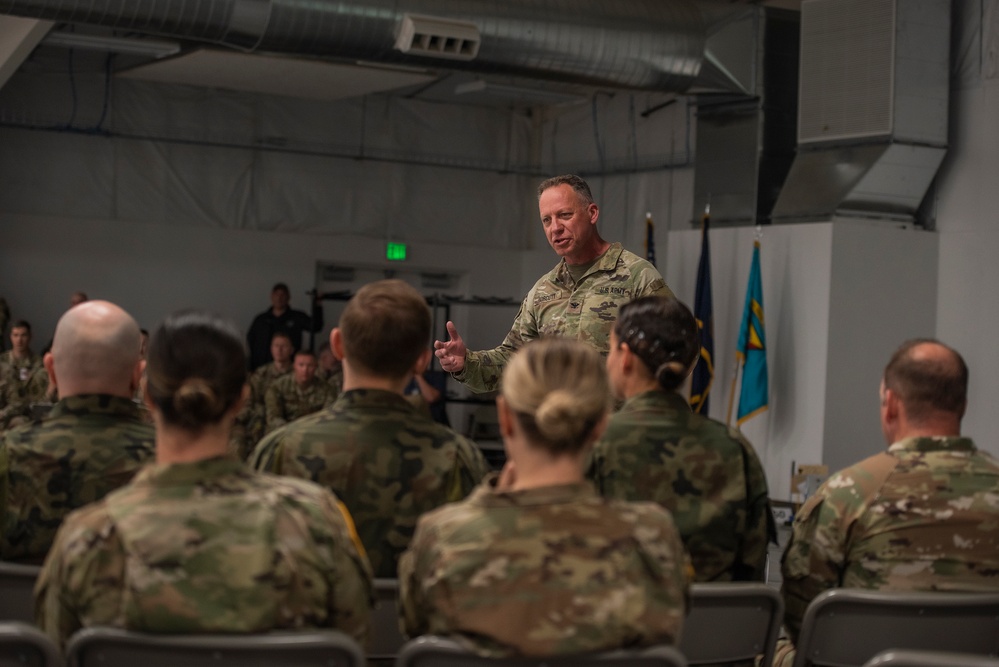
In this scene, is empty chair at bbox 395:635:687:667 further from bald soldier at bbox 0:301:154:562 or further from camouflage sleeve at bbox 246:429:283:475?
bald soldier at bbox 0:301:154:562

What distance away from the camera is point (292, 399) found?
9.48 metres

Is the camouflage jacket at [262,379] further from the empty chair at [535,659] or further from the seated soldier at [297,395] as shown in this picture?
the empty chair at [535,659]

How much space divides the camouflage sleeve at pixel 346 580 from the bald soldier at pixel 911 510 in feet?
3.25

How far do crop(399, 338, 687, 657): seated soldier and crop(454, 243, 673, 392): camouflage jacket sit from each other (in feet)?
6.09

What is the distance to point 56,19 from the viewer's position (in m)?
6.07

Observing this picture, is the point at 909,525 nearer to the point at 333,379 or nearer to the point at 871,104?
the point at 871,104

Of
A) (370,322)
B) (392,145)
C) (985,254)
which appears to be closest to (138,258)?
(392,145)

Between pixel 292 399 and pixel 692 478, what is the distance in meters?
7.35

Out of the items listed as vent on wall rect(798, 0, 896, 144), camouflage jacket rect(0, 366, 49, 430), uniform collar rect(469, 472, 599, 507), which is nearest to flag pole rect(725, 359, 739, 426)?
vent on wall rect(798, 0, 896, 144)

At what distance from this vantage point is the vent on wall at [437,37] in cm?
671

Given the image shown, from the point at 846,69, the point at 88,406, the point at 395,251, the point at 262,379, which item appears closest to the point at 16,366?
the point at 262,379

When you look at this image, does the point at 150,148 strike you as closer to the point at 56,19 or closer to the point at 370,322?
the point at 56,19

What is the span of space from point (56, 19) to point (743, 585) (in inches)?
202

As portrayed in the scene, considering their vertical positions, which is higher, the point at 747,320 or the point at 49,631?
the point at 747,320
